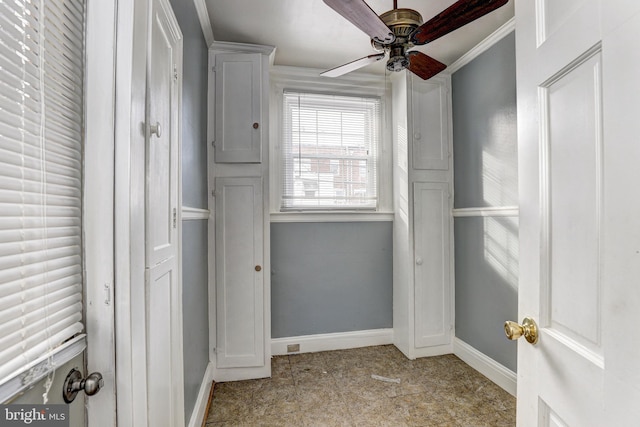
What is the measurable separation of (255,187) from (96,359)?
5.71 feet

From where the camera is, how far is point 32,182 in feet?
2.08

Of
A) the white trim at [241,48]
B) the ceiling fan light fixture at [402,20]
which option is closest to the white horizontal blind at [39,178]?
the ceiling fan light fixture at [402,20]

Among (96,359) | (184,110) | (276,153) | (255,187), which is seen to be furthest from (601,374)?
(276,153)

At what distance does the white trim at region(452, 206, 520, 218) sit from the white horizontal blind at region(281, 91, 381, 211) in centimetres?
76

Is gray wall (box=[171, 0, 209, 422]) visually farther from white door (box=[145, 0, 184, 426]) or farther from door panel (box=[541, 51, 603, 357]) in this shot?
door panel (box=[541, 51, 603, 357])

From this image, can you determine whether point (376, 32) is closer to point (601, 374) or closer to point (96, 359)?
point (601, 374)

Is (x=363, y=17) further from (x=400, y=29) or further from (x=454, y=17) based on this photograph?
(x=454, y=17)

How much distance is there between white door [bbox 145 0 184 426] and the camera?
3.33ft

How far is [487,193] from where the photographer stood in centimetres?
248

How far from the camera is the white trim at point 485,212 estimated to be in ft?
7.31

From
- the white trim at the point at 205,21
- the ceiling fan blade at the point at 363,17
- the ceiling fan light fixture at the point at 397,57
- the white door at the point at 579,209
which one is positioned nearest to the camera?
the white door at the point at 579,209

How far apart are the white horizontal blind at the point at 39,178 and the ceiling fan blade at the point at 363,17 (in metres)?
0.87

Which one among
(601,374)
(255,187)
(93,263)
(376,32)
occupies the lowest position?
(601,374)
